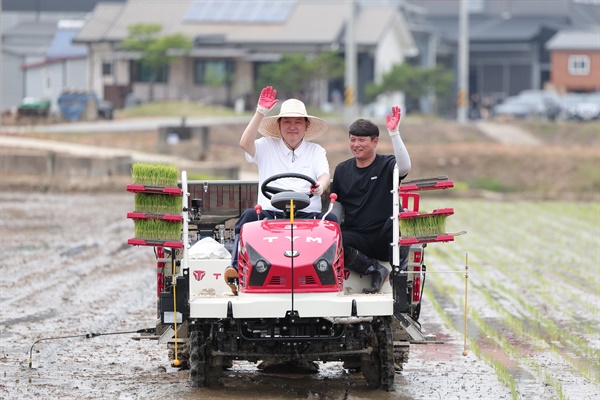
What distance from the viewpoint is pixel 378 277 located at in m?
9.73

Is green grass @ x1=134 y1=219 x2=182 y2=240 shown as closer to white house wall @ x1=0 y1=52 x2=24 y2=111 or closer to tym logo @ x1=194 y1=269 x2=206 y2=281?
tym logo @ x1=194 y1=269 x2=206 y2=281

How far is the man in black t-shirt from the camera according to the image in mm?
9750

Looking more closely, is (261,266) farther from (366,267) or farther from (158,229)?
(366,267)

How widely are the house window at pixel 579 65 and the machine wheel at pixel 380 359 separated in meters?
69.4

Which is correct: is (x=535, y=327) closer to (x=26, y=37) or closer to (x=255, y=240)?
(x=255, y=240)

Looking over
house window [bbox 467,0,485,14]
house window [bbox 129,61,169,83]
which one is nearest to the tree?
house window [bbox 129,61,169,83]

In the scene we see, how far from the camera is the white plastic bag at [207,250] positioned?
32.5ft

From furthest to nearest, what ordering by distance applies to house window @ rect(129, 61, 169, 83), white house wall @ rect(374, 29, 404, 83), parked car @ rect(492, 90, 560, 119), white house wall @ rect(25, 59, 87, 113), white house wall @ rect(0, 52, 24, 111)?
1. white house wall @ rect(0, 52, 24, 111)
2. white house wall @ rect(374, 29, 404, 83)
3. white house wall @ rect(25, 59, 87, 113)
4. parked car @ rect(492, 90, 560, 119)
5. house window @ rect(129, 61, 169, 83)

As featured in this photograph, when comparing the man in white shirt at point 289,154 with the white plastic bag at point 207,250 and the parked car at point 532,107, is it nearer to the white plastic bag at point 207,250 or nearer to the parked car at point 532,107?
the white plastic bag at point 207,250

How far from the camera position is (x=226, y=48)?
6331cm

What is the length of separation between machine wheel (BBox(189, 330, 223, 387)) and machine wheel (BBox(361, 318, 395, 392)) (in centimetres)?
104

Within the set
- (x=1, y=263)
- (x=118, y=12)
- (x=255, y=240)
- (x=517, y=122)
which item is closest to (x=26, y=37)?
(x=118, y=12)

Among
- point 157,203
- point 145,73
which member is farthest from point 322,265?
point 145,73

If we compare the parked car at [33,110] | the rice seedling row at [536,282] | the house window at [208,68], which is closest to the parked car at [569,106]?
the house window at [208,68]
